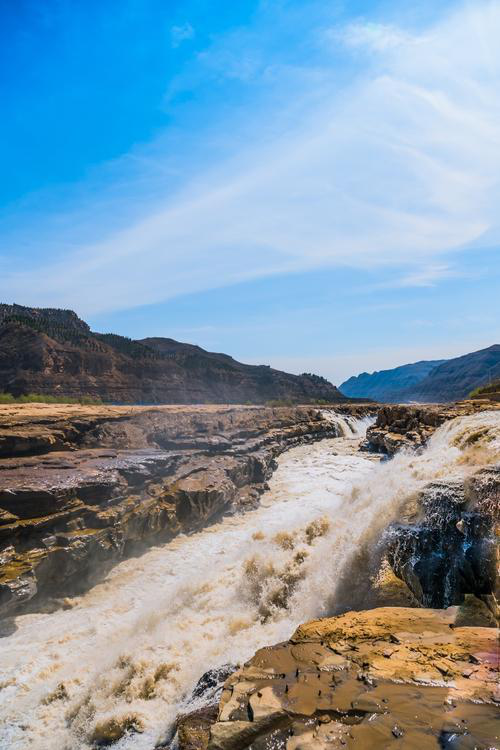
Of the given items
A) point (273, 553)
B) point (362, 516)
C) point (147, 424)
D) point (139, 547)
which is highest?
point (147, 424)

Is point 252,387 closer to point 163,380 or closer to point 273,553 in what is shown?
point 163,380

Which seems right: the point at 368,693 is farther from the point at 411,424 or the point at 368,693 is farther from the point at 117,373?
the point at 117,373

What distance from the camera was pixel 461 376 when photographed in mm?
132625

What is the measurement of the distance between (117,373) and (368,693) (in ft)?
238

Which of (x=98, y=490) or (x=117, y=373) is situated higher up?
(x=117, y=373)

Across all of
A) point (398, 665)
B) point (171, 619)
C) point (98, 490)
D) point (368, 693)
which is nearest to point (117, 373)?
point (98, 490)

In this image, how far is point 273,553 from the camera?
9.20 m

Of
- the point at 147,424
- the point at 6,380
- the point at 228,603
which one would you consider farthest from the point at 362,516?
the point at 6,380

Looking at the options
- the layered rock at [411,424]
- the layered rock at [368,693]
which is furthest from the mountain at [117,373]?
the layered rock at [368,693]

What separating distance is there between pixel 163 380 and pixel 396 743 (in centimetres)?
7583

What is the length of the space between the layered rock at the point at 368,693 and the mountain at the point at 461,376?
11517 cm

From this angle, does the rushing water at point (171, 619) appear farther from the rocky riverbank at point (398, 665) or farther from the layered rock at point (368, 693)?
the layered rock at point (368, 693)

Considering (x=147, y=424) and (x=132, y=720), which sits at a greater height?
(x=147, y=424)

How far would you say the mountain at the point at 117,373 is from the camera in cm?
6006
